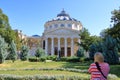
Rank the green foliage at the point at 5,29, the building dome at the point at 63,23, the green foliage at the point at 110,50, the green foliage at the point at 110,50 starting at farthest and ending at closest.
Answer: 1. the building dome at the point at 63,23
2. the green foliage at the point at 5,29
3. the green foliage at the point at 110,50
4. the green foliage at the point at 110,50

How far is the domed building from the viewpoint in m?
83.1

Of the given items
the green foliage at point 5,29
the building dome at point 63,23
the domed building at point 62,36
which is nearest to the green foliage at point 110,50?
the green foliage at point 5,29

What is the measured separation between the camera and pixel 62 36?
3265 inches

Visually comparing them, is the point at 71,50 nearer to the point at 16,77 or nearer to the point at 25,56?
the point at 25,56

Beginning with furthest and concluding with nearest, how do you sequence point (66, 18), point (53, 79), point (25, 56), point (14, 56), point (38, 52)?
point (66, 18) → point (38, 52) → point (25, 56) → point (14, 56) → point (53, 79)

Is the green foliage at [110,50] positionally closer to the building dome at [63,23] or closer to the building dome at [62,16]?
the building dome at [63,23]

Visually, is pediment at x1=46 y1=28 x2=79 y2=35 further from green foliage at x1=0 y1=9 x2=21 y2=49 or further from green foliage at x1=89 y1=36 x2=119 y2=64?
green foliage at x1=89 y1=36 x2=119 y2=64

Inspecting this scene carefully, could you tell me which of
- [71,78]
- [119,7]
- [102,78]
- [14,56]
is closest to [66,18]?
[14,56]

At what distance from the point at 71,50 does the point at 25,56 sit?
38264mm

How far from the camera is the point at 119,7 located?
3403cm

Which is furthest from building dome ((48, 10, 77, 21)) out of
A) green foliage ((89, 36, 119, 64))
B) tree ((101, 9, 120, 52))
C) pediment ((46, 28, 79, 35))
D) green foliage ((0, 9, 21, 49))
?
green foliage ((89, 36, 119, 64))

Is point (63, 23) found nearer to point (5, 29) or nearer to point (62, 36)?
point (62, 36)

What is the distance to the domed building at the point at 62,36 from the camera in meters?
83.1

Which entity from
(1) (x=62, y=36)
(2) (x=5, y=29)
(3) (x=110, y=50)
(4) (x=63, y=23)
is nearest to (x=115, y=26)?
(3) (x=110, y=50)
